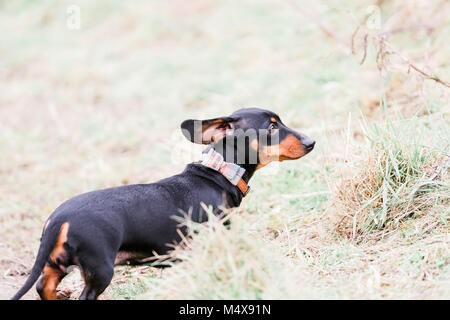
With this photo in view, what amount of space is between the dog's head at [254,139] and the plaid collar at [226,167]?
8 centimetres

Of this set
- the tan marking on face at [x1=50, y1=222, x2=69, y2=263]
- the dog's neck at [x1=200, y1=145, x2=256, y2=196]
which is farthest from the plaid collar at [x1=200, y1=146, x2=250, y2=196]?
the tan marking on face at [x1=50, y1=222, x2=69, y2=263]

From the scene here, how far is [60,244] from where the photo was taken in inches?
115

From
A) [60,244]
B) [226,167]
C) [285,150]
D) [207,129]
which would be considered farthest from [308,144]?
[60,244]

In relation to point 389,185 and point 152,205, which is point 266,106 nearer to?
point 389,185

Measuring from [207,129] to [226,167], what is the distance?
0.91 feet

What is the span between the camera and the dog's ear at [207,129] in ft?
11.5

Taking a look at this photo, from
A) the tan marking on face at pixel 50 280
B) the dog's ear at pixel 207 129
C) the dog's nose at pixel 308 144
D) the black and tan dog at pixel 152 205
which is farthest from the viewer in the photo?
the dog's nose at pixel 308 144

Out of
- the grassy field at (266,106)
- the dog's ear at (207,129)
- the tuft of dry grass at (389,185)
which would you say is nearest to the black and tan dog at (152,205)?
the dog's ear at (207,129)

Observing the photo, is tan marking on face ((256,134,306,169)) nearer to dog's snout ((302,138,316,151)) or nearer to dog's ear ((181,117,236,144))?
dog's snout ((302,138,316,151))

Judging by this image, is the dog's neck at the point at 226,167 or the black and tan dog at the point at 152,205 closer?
the black and tan dog at the point at 152,205

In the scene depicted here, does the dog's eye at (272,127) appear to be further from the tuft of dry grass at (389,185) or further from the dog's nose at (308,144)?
the tuft of dry grass at (389,185)

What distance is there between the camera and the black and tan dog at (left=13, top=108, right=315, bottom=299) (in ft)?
9.44
